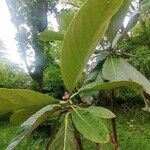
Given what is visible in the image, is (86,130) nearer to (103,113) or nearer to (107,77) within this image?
(103,113)

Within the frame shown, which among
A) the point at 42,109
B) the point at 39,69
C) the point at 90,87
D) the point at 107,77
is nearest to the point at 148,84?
the point at 107,77

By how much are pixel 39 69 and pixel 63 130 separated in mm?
10864

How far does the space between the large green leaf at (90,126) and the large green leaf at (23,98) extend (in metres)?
0.07

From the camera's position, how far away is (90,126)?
0.88m

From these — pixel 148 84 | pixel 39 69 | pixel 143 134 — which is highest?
pixel 39 69

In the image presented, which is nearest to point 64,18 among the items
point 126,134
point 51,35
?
point 51,35

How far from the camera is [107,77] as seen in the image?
117 cm

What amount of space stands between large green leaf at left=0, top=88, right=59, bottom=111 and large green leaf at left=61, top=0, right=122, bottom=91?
→ 67mm

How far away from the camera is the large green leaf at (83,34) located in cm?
78

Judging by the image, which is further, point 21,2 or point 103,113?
point 21,2

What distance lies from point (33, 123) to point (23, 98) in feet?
0.20

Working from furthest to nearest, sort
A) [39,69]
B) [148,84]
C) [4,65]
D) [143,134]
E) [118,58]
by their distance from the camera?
[4,65] < [39,69] < [143,134] < [118,58] < [148,84]

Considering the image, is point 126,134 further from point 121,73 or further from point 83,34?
point 83,34

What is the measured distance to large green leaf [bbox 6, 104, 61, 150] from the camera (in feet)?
2.85
